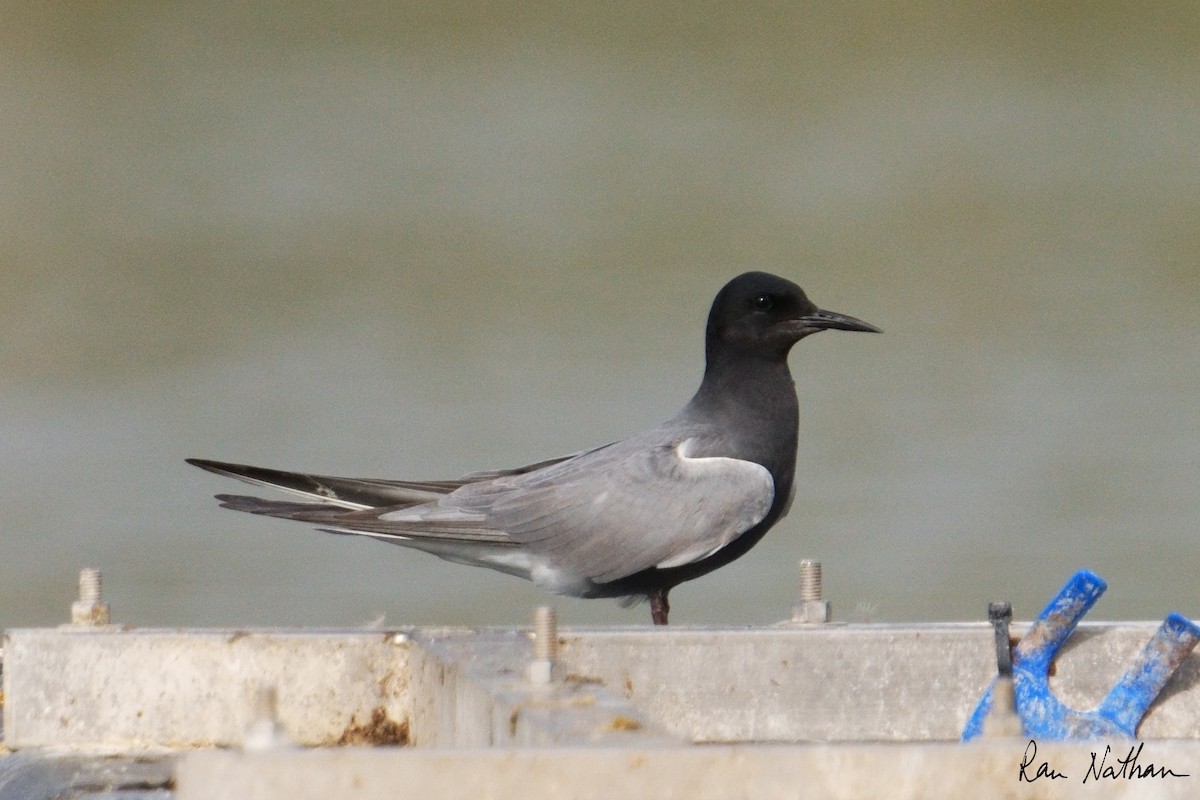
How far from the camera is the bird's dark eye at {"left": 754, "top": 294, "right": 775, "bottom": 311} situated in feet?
23.0

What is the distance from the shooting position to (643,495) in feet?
21.7

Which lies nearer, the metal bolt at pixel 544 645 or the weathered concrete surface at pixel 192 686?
the metal bolt at pixel 544 645

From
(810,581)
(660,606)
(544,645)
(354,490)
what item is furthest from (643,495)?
(544,645)

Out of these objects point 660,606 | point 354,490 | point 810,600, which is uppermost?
point 354,490

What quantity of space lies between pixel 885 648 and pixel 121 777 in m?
1.57

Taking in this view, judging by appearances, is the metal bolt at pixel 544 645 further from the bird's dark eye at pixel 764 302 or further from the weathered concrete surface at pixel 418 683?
the bird's dark eye at pixel 764 302

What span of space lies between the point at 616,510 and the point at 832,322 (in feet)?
3.49

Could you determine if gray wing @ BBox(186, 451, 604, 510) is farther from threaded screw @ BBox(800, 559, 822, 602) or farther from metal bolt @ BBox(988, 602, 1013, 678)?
metal bolt @ BBox(988, 602, 1013, 678)

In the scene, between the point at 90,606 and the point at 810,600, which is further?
the point at 810,600

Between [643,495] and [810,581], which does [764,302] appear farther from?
[810,581]

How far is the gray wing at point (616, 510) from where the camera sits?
21.4 ft

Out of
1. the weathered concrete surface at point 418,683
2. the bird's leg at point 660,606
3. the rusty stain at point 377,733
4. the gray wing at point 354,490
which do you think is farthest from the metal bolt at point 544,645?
the gray wing at point 354,490
